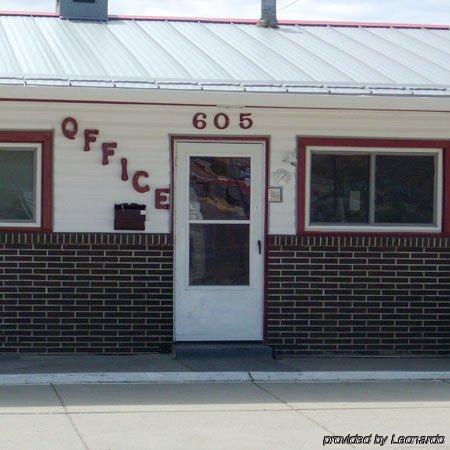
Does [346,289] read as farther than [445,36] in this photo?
No

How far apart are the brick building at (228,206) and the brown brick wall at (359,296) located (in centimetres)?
2

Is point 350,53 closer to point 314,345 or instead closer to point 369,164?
point 369,164

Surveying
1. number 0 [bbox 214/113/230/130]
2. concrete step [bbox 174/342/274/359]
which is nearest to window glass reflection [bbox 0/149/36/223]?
number 0 [bbox 214/113/230/130]

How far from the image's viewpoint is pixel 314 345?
11844 millimetres

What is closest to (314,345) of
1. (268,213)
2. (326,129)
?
(268,213)

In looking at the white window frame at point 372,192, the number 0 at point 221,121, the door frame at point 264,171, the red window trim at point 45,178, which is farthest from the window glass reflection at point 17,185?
the white window frame at point 372,192

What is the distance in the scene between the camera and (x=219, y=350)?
11438mm

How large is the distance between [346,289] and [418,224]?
1.12 metres

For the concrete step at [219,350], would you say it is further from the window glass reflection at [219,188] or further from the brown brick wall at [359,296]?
the window glass reflection at [219,188]

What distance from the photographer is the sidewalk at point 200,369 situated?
10.3m

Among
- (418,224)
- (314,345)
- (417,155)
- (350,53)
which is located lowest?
(314,345)

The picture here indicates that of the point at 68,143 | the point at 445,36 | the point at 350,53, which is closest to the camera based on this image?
the point at 68,143

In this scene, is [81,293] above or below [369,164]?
below

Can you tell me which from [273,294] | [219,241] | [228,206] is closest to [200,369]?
[273,294]
